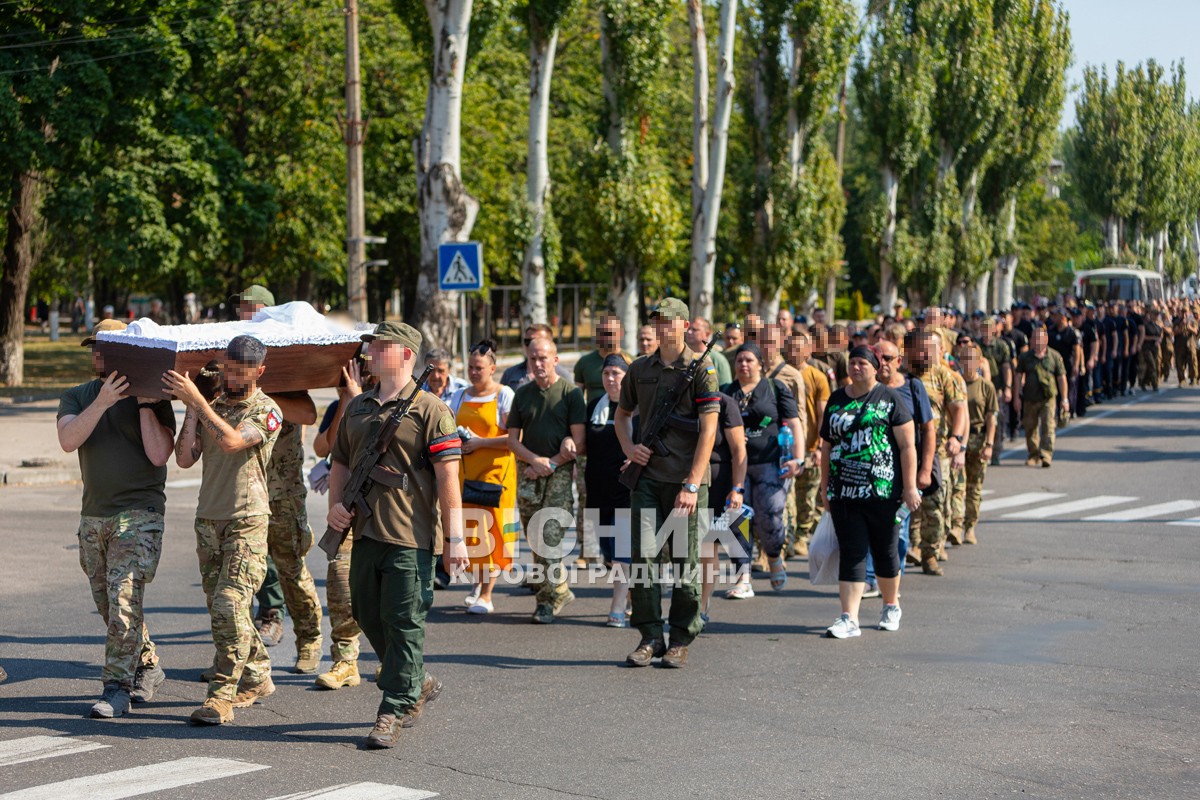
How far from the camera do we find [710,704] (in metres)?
7.42

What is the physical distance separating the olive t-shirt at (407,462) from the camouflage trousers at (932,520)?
5523 mm

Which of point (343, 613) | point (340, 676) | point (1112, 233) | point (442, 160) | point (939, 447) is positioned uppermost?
point (1112, 233)

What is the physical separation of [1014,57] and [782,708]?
45203mm

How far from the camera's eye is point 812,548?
949 centimetres

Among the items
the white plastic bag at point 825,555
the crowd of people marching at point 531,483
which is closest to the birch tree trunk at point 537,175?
the crowd of people marching at point 531,483

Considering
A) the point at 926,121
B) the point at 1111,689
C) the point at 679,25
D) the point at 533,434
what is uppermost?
the point at 679,25

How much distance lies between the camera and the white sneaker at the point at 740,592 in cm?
1047

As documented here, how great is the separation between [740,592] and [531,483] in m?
1.82

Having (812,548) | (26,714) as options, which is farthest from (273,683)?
(812,548)

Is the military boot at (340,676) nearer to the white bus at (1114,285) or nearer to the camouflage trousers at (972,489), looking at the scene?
the camouflage trousers at (972,489)

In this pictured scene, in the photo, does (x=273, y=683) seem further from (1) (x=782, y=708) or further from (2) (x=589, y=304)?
(2) (x=589, y=304)

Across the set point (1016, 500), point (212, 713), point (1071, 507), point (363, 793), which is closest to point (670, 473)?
point (212, 713)

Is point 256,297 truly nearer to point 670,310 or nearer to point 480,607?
point 670,310

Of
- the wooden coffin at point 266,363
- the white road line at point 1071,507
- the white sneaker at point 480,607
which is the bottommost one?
the white sneaker at point 480,607
